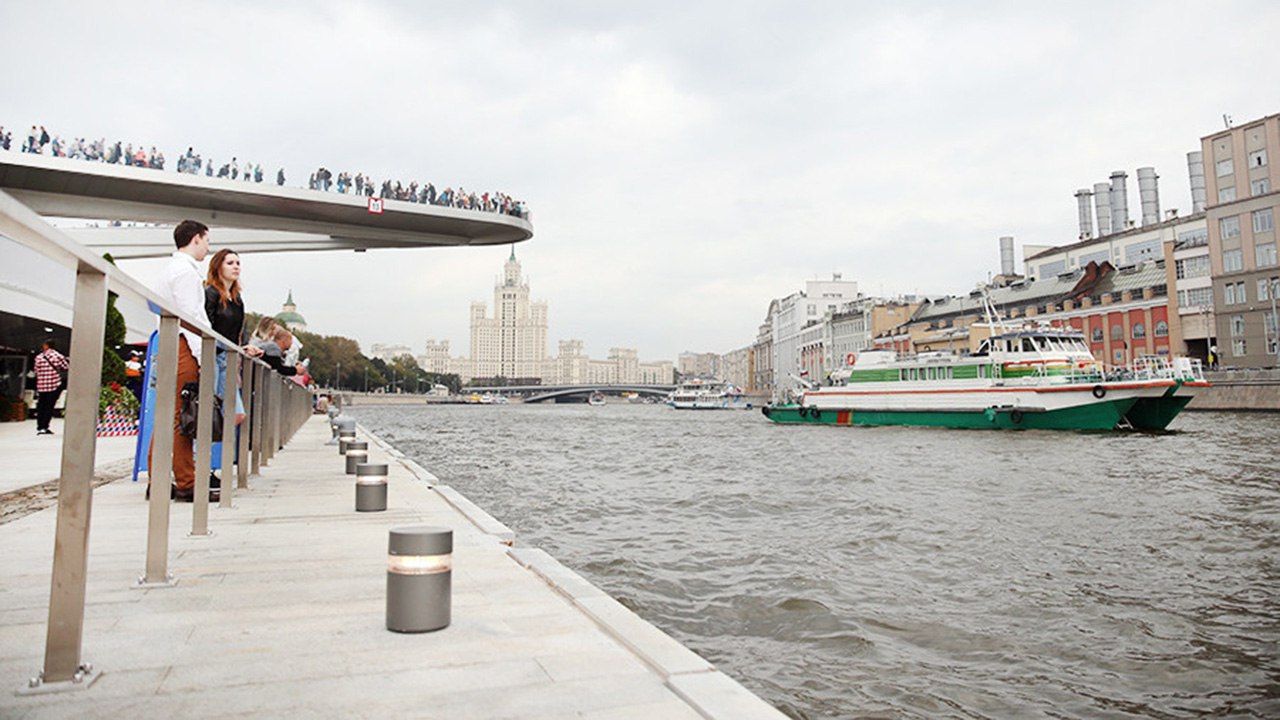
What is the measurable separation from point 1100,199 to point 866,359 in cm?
5367

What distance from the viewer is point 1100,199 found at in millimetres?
78625

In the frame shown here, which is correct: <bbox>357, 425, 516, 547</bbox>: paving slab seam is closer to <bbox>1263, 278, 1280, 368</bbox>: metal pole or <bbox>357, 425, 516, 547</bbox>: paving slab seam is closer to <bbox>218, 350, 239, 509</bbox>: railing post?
<bbox>218, 350, 239, 509</bbox>: railing post

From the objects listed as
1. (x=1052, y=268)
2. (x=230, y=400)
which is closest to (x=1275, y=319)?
(x=1052, y=268)

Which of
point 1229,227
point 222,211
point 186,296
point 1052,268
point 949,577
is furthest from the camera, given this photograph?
point 1052,268

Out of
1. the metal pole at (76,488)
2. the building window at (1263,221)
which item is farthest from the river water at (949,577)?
the building window at (1263,221)

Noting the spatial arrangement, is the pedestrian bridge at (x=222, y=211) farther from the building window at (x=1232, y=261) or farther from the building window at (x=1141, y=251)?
the building window at (x=1141, y=251)

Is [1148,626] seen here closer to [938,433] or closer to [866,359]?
[938,433]

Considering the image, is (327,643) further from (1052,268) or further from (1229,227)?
(1052,268)

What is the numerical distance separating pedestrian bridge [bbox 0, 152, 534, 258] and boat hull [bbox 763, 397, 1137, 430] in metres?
34.9

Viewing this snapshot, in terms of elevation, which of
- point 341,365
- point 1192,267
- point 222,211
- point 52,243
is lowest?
point 52,243

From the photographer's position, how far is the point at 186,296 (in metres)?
5.32

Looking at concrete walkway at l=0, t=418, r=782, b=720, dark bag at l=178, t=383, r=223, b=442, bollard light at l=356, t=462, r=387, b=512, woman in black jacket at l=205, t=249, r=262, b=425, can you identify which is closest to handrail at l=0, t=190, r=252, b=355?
concrete walkway at l=0, t=418, r=782, b=720

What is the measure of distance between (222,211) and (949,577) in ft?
193

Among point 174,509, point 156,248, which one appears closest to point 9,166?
point 156,248
